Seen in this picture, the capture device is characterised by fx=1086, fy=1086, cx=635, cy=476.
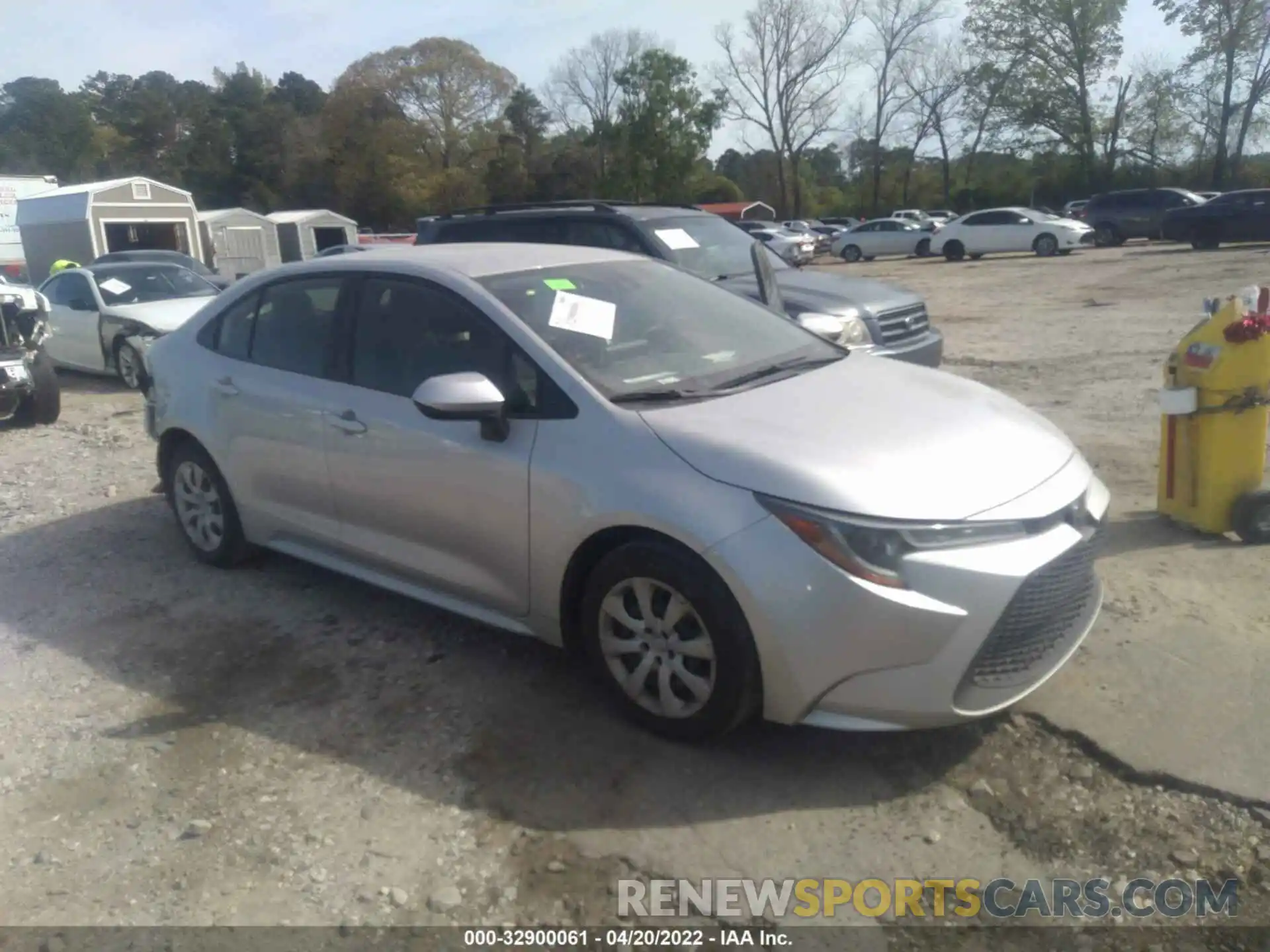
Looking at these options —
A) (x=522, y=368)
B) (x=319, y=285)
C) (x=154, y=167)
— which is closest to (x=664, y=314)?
(x=522, y=368)

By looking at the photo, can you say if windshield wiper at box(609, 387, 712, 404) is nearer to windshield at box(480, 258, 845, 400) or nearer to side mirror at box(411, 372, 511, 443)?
windshield at box(480, 258, 845, 400)

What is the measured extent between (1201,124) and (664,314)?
6146 cm

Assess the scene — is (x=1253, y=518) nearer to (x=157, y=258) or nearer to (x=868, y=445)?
(x=868, y=445)

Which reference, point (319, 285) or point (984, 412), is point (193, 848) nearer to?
point (319, 285)

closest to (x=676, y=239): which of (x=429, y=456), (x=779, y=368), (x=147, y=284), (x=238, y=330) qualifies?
(x=238, y=330)

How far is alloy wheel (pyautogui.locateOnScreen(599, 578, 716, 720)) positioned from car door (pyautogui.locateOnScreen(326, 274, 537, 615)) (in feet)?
1.44

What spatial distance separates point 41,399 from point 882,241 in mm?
→ 33113

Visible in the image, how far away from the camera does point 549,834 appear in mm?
3322

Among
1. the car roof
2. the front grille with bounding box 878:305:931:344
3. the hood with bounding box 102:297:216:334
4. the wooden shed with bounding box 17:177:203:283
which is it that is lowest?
the front grille with bounding box 878:305:931:344

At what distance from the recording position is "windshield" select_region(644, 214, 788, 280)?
351 inches

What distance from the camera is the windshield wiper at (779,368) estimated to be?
162 inches

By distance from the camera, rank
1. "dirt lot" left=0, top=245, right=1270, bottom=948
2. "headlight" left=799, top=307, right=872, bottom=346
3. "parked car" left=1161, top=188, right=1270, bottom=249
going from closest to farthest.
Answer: "dirt lot" left=0, top=245, right=1270, bottom=948 → "headlight" left=799, top=307, right=872, bottom=346 → "parked car" left=1161, top=188, right=1270, bottom=249

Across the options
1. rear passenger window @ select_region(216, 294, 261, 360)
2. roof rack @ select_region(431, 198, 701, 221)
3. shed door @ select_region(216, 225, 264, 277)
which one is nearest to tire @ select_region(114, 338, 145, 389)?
roof rack @ select_region(431, 198, 701, 221)

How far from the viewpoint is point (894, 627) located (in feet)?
10.6
